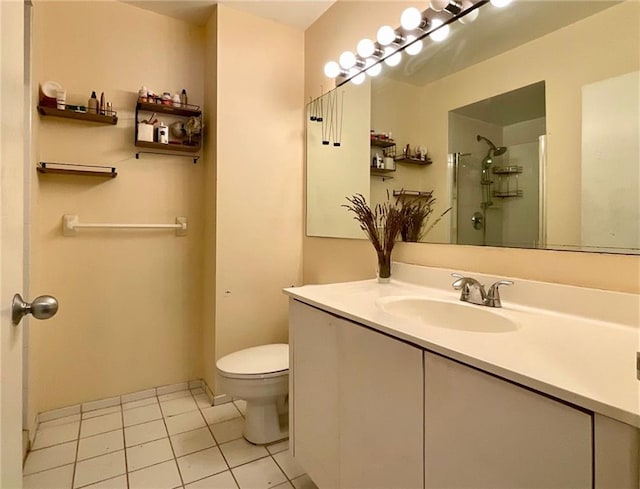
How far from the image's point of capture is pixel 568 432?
0.58 m

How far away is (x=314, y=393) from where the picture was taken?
127 centimetres

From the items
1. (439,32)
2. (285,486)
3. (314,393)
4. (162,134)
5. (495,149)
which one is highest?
(439,32)

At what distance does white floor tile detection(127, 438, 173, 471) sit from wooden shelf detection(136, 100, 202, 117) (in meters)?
1.81

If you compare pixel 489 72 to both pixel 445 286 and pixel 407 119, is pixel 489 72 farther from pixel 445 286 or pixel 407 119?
pixel 445 286

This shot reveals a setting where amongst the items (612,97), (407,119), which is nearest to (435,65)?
(407,119)

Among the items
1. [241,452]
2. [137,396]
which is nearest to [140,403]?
[137,396]

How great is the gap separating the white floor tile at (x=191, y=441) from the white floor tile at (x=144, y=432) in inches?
3.7

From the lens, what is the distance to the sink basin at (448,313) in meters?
1.11

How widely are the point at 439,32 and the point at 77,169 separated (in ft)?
6.34

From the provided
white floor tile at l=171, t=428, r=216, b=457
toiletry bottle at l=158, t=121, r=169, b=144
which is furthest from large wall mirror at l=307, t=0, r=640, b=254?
white floor tile at l=171, t=428, r=216, b=457

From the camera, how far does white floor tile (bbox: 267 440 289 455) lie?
1654 millimetres

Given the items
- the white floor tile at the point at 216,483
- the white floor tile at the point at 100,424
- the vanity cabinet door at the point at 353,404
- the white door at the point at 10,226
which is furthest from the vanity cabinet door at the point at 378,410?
the white floor tile at the point at 100,424

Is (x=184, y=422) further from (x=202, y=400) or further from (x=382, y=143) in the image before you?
(x=382, y=143)

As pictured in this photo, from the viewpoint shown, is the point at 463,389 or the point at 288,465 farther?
the point at 288,465
